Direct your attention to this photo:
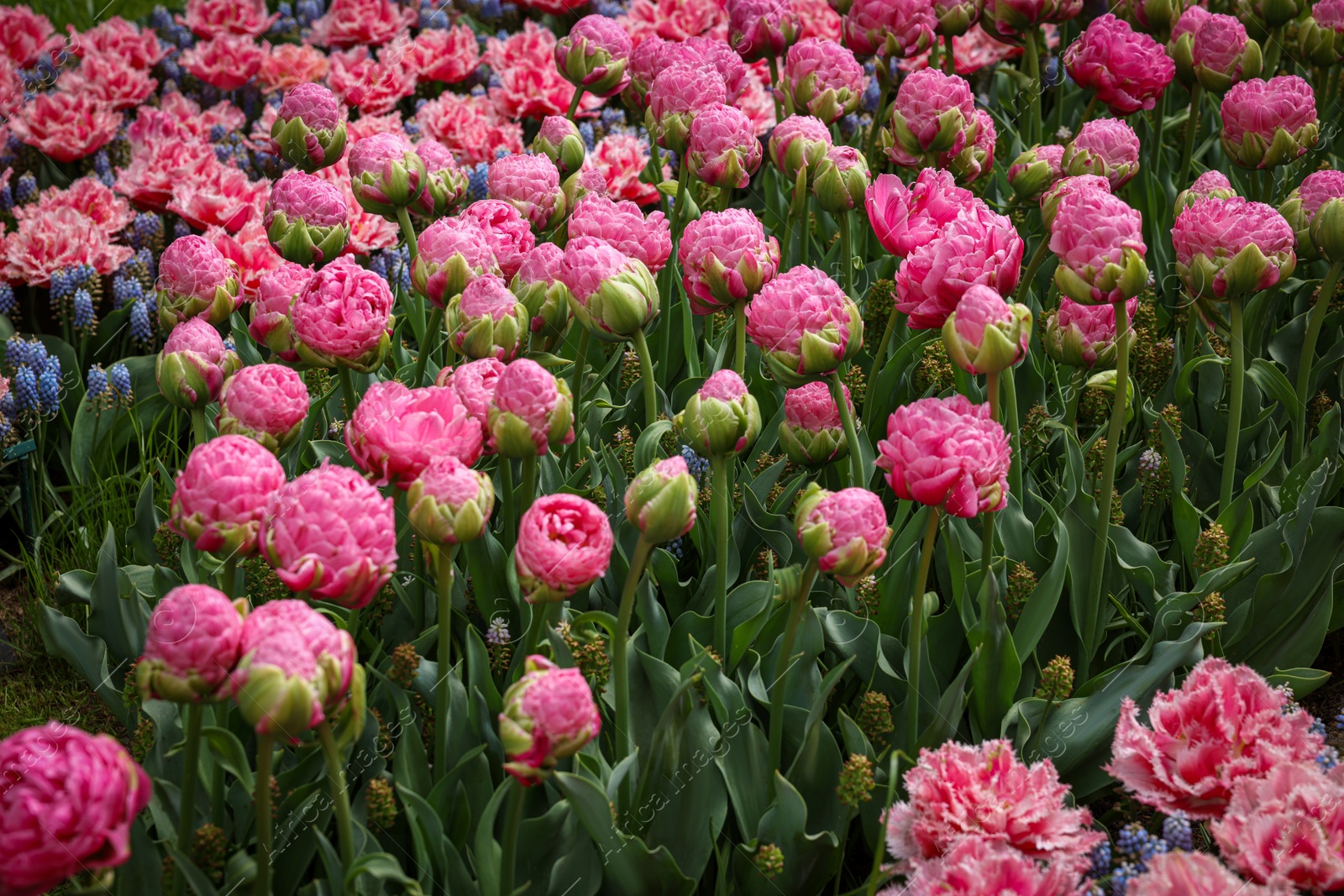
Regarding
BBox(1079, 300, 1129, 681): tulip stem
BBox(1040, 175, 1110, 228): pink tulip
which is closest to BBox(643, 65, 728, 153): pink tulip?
BBox(1040, 175, 1110, 228): pink tulip

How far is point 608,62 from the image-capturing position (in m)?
2.26

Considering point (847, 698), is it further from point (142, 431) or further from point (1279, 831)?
point (142, 431)

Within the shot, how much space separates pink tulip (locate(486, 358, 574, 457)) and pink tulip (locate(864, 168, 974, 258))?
1.86 feet

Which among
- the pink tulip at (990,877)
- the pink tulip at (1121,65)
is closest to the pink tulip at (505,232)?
the pink tulip at (990,877)

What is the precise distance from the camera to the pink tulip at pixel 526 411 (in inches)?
51.4

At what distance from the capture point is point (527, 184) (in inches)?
74.5

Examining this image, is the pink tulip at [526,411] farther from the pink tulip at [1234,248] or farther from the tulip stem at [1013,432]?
the pink tulip at [1234,248]

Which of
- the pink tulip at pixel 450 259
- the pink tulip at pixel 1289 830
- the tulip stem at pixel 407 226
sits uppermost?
the pink tulip at pixel 450 259

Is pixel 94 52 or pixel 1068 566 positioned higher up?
pixel 94 52

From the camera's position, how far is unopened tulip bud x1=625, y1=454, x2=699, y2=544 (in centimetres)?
119

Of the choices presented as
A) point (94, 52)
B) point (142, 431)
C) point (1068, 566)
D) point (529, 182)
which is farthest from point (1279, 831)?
point (94, 52)

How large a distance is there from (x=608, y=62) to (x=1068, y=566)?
4.26ft

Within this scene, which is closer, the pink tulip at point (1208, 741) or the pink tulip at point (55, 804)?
the pink tulip at point (55, 804)

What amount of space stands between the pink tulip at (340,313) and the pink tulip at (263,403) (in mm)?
72
